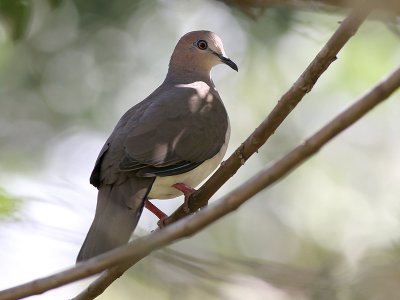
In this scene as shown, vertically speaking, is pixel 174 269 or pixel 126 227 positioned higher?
pixel 126 227

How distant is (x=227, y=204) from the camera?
216 cm

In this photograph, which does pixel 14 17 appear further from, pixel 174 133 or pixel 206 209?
pixel 174 133

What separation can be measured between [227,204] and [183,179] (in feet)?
6.95

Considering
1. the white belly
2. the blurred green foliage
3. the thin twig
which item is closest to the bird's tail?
the thin twig

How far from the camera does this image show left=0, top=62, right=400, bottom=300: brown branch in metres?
2.02

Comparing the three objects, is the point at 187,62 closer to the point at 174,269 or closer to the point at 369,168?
the point at 369,168

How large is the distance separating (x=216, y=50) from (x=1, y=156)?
5.94ft

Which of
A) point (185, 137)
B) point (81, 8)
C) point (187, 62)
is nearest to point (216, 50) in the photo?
point (187, 62)

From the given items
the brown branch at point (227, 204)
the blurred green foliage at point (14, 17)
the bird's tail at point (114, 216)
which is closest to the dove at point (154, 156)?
the bird's tail at point (114, 216)

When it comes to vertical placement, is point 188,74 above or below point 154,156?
above

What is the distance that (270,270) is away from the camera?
8.18 feet

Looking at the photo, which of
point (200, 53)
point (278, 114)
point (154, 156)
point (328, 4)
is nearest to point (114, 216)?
point (154, 156)

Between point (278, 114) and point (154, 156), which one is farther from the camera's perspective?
point (154, 156)

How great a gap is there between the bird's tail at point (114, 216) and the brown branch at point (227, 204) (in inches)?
40.3
